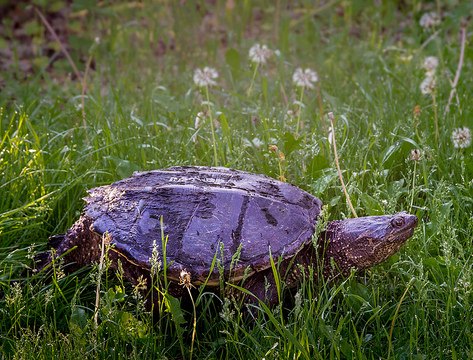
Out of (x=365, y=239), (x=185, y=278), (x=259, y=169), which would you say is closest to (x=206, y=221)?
(x=185, y=278)

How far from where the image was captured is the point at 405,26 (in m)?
5.95

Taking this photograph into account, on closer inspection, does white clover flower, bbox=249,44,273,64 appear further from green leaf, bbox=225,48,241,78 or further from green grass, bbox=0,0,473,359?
green leaf, bbox=225,48,241,78

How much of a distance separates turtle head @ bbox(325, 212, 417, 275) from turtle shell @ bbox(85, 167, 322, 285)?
0.11 metres

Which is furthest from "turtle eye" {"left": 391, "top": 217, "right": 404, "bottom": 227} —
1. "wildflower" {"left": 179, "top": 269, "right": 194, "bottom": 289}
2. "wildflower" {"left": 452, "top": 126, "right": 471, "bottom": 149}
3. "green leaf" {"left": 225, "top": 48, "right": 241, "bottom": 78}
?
"green leaf" {"left": 225, "top": 48, "right": 241, "bottom": 78}

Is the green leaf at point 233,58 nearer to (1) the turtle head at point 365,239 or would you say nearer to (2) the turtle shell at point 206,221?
(2) the turtle shell at point 206,221

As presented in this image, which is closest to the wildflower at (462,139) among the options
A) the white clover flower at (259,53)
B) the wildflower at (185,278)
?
the white clover flower at (259,53)

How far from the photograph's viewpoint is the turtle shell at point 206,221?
222 centimetres

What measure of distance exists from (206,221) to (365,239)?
1.73 ft

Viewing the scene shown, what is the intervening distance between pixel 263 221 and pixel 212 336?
40cm

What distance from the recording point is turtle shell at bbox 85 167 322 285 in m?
2.22

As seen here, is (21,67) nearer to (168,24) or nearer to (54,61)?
(54,61)

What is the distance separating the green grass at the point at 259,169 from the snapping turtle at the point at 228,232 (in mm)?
103

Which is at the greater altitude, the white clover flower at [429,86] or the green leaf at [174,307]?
the white clover flower at [429,86]

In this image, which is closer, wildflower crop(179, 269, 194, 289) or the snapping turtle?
wildflower crop(179, 269, 194, 289)
